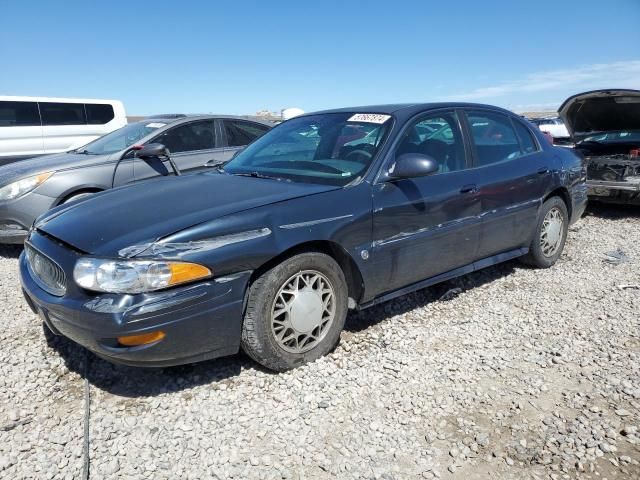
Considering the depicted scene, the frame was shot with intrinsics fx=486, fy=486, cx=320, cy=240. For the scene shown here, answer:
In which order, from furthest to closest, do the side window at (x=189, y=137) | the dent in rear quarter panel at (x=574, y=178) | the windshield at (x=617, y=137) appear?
1. the windshield at (x=617, y=137)
2. the side window at (x=189, y=137)
3. the dent in rear quarter panel at (x=574, y=178)

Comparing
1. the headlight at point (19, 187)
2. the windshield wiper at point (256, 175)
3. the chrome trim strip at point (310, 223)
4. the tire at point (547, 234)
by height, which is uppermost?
the windshield wiper at point (256, 175)

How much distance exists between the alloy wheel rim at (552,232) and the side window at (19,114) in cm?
1153

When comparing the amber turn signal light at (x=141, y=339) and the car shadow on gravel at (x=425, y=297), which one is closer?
the amber turn signal light at (x=141, y=339)

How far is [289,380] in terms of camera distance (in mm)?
2768

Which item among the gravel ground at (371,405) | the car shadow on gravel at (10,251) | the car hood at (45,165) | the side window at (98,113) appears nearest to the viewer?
the gravel ground at (371,405)

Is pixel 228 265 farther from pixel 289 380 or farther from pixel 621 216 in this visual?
pixel 621 216

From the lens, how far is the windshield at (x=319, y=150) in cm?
323

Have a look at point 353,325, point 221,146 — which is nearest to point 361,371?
point 353,325

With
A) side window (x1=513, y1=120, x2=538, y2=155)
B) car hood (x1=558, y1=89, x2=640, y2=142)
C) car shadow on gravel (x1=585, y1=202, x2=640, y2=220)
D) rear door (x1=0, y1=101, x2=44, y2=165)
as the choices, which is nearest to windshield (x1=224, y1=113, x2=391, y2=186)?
side window (x1=513, y1=120, x2=538, y2=155)

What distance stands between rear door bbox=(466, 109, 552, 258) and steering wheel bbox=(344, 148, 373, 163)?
3.30 ft

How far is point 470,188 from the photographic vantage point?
366 cm

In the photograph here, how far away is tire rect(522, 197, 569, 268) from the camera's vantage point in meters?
4.49

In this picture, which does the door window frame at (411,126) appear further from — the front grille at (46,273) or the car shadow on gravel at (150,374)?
the front grille at (46,273)

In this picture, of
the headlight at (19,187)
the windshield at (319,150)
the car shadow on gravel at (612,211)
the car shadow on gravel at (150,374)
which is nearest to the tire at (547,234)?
the windshield at (319,150)
